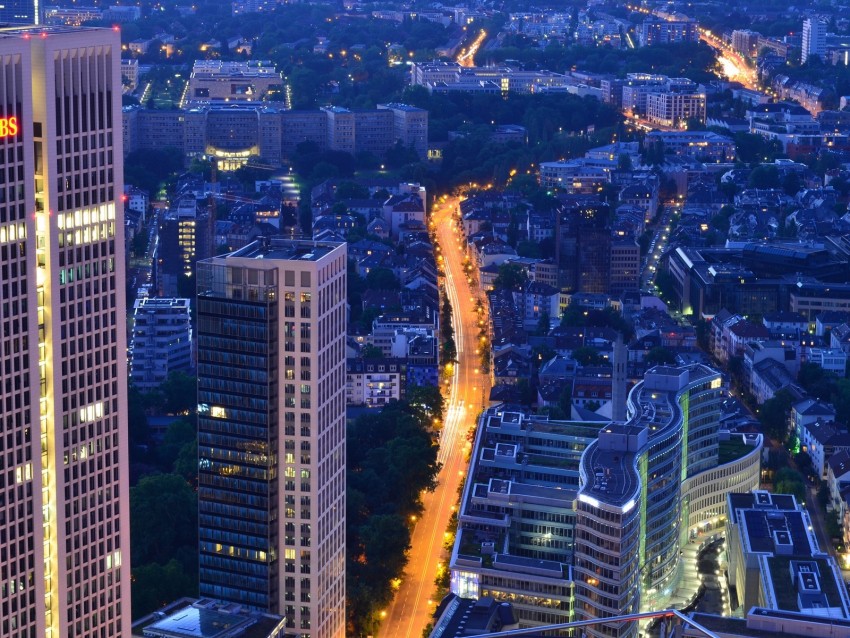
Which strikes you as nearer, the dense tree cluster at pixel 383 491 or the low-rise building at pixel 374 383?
the dense tree cluster at pixel 383 491

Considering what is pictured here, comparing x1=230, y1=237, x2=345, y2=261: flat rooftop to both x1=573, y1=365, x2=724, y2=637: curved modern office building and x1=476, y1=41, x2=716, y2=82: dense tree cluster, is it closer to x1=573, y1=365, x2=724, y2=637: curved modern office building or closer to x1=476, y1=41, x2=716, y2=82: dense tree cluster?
x1=573, y1=365, x2=724, y2=637: curved modern office building

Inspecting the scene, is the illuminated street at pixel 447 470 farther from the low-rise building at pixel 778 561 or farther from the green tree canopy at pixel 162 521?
the low-rise building at pixel 778 561

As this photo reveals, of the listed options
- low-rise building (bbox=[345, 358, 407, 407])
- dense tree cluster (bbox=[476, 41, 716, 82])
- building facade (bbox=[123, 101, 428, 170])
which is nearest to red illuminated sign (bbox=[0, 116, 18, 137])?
low-rise building (bbox=[345, 358, 407, 407])

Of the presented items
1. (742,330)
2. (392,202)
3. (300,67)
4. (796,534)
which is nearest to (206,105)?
(300,67)

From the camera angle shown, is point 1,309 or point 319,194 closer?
point 1,309

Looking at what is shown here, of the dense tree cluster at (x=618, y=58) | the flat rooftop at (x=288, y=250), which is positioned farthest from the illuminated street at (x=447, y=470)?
the dense tree cluster at (x=618, y=58)

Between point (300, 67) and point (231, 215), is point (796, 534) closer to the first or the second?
point (231, 215)
